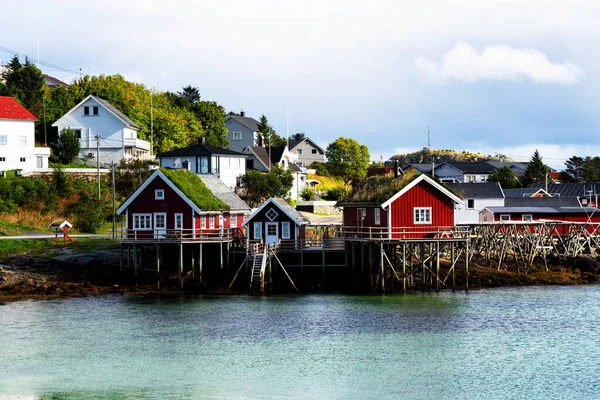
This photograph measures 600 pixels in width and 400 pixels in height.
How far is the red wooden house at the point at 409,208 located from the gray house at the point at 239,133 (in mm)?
63990

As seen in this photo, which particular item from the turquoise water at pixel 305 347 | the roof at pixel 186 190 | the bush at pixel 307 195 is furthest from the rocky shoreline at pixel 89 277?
the bush at pixel 307 195

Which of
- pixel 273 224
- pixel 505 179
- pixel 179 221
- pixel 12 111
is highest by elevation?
pixel 12 111

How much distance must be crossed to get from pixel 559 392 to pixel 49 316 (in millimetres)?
25389

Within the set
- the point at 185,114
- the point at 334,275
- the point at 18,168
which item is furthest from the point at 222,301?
the point at 185,114

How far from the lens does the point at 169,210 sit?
5672cm

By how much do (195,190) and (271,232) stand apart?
18.0ft

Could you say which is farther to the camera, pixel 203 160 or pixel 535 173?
pixel 535 173

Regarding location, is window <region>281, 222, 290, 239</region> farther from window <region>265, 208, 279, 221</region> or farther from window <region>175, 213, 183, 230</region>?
window <region>175, 213, 183, 230</region>

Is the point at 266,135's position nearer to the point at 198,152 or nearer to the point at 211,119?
the point at 211,119

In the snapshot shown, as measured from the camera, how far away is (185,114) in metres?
109

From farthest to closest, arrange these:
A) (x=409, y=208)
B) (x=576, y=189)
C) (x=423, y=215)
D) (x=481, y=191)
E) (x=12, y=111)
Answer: (x=576, y=189) → (x=12, y=111) → (x=481, y=191) → (x=423, y=215) → (x=409, y=208)

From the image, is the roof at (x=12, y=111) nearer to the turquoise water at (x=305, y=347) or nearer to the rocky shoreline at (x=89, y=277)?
the rocky shoreline at (x=89, y=277)

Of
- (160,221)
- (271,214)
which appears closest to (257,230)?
(271,214)

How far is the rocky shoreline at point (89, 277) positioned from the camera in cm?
5286
